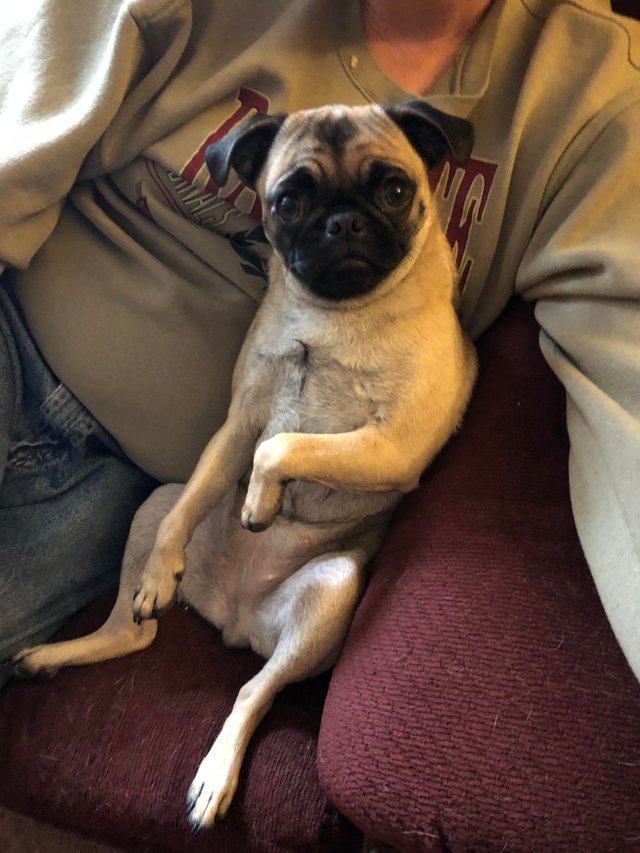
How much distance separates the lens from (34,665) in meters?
1.27

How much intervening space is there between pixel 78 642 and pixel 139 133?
1001mm

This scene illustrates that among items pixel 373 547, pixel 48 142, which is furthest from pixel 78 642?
pixel 48 142

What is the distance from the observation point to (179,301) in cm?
142

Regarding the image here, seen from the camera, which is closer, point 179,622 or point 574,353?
point 574,353

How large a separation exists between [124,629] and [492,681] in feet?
2.40

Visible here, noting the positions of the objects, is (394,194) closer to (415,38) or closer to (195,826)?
(415,38)

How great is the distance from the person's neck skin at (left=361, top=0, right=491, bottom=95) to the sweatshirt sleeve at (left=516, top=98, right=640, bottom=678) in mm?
339

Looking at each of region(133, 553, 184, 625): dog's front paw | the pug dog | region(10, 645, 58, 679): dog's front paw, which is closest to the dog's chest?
the pug dog

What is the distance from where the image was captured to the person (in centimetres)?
125

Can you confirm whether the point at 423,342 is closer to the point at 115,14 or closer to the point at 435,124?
the point at 435,124

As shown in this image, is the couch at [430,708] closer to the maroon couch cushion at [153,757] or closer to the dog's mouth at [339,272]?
the maroon couch cushion at [153,757]

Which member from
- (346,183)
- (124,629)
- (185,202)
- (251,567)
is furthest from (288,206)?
(124,629)

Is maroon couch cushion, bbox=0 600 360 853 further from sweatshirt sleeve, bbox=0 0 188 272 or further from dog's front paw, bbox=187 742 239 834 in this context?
sweatshirt sleeve, bbox=0 0 188 272

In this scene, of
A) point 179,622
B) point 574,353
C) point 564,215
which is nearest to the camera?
point 574,353
